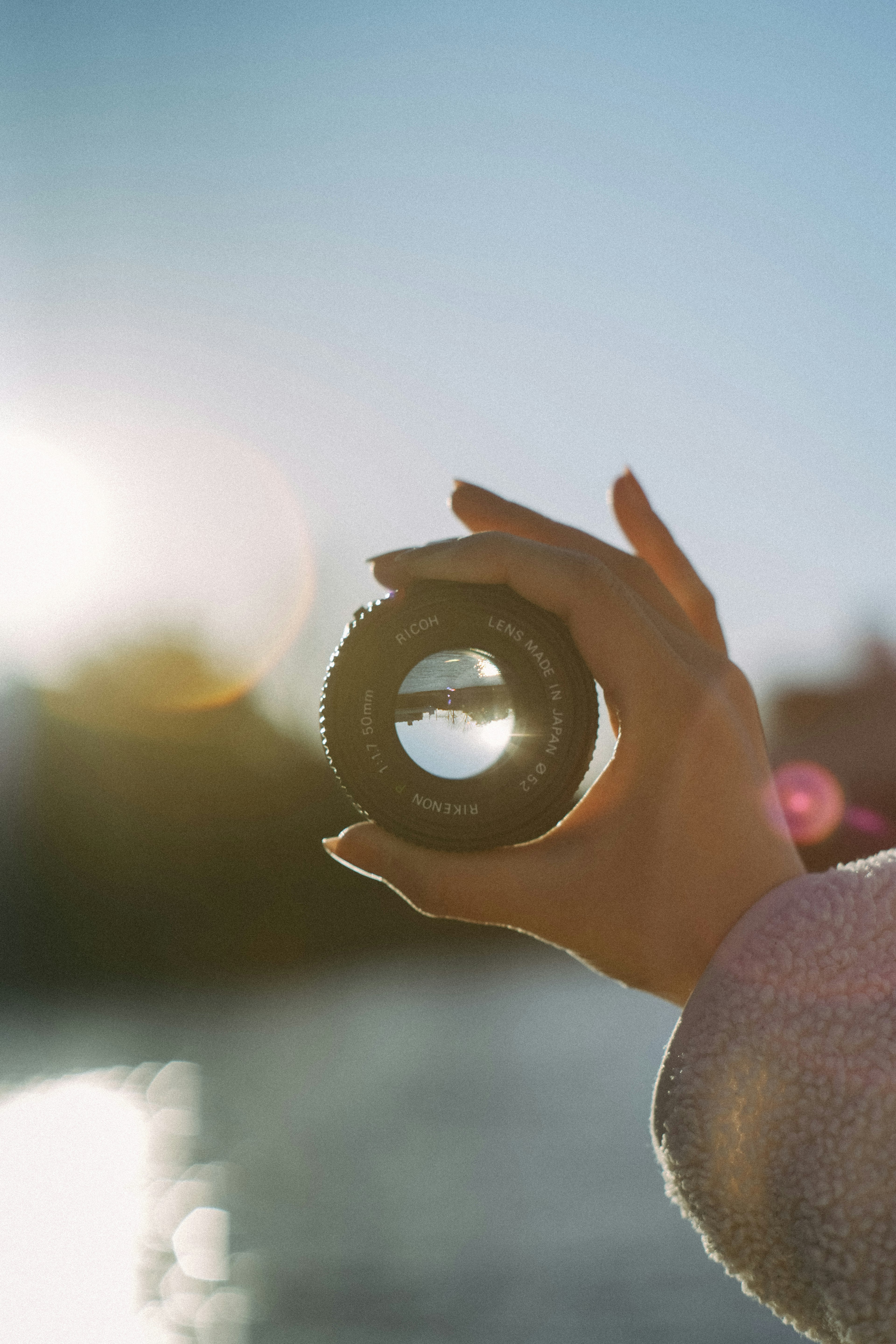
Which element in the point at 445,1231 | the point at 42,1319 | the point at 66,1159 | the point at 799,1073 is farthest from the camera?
the point at 66,1159

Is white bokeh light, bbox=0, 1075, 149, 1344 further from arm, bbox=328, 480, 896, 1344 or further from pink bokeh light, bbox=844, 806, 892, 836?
arm, bbox=328, 480, 896, 1344

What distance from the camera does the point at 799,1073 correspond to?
108cm

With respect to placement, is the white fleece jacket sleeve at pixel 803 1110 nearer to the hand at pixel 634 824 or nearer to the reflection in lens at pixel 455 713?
the hand at pixel 634 824

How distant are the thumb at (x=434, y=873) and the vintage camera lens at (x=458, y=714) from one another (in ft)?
0.16

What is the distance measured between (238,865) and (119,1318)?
21338mm

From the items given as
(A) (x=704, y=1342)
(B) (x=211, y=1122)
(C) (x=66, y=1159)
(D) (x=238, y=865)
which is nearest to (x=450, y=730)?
(A) (x=704, y=1342)

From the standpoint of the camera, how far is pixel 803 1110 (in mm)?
1070

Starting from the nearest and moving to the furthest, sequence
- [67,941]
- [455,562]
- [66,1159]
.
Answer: [455,562]
[66,1159]
[67,941]

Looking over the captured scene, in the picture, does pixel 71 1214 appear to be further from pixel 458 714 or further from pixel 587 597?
pixel 587 597

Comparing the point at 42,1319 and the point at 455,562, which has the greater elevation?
the point at 455,562

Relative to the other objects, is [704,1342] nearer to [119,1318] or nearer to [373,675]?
[119,1318]

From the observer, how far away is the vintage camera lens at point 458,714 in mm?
1509

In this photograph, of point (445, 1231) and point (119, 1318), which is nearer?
point (119, 1318)

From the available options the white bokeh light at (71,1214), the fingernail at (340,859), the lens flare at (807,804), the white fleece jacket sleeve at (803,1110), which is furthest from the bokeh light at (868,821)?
the white fleece jacket sleeve at (803,1110)
